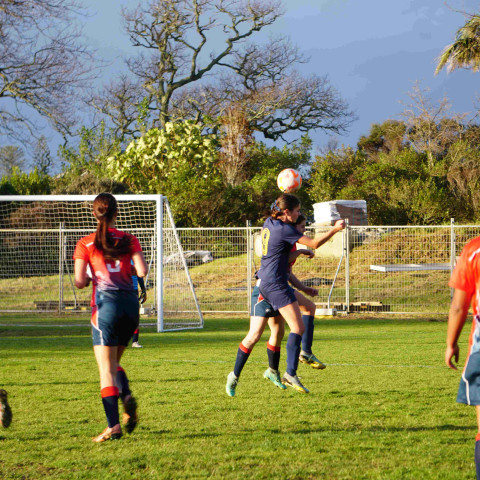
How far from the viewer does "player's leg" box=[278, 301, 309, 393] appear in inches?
266

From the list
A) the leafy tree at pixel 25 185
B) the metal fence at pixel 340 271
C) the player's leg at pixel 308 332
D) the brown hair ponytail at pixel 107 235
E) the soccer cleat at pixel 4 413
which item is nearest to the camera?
the brown hair ponytail at pixel 107 235

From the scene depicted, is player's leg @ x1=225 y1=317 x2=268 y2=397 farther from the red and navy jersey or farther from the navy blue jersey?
the red and navy jersey

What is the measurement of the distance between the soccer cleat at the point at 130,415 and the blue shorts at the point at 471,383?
2564mm

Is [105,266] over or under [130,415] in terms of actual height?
over

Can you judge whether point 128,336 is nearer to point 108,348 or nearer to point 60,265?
point 108,348

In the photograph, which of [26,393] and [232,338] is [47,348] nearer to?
[232,338]

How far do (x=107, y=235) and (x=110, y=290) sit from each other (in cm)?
39

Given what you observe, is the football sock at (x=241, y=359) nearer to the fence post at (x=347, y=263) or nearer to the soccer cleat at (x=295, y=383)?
the soccer cleat at (x=295, y=383)

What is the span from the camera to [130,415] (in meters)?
5.10

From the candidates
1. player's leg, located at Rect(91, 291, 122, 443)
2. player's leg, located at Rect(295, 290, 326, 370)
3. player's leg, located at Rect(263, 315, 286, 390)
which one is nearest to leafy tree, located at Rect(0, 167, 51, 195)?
player's leg, located at Rect(295, 290, 326, 370)

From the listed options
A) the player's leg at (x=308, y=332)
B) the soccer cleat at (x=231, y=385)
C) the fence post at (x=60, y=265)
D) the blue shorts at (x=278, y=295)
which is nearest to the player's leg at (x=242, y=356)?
the soccer cleat at (x=231, y=385)

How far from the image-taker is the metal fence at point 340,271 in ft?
60.5

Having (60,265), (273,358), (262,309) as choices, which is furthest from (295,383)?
(60,265)

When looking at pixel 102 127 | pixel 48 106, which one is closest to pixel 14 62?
pixel 48 106
